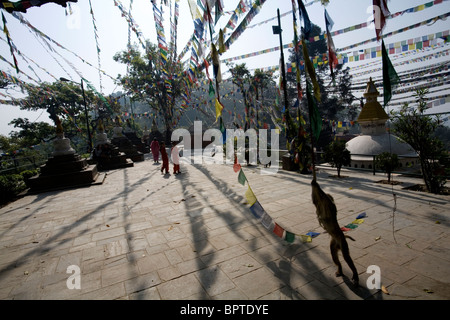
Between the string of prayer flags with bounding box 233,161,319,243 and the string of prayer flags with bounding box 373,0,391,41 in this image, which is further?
the string of prayer flags with bounding box 233,161,319,243

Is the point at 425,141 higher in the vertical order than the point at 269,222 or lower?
higher

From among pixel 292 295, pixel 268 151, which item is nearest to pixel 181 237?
pixel 292 295

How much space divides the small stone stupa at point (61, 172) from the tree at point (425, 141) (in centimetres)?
1203

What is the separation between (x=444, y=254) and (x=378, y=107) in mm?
13422

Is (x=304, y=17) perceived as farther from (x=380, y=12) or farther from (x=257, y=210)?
(x=257, y=210)

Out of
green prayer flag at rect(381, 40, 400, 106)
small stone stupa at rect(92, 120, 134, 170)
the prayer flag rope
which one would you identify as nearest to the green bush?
small stone stupa at rect(92, 120, 134, 170)

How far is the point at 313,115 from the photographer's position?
118 inches

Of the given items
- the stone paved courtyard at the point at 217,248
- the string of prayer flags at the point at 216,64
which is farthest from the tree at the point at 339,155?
the string of prayer flags at the point at 216,64

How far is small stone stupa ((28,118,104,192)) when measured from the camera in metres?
9.49

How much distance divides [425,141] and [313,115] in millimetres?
5956

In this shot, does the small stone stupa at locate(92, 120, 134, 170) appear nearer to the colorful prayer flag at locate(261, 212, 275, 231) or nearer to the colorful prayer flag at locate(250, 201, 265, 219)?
the colorful prayer flag at locate(250, 201, 265, 219)

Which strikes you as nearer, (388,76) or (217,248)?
(388,76)

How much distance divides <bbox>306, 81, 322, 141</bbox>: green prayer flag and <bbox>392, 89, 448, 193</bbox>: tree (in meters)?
5.71

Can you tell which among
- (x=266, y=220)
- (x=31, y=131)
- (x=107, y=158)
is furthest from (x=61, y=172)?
(x=31, y=131)
